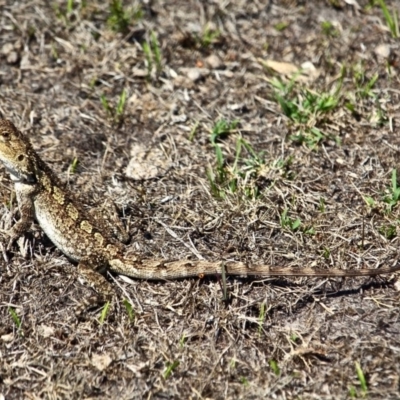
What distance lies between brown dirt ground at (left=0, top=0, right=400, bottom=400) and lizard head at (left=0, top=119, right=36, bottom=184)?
47 centimetres

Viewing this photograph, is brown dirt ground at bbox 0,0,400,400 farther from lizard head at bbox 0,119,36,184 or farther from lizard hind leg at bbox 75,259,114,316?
lizard head at bbox 0,119,36,184

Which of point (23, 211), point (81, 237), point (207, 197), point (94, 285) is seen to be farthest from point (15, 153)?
point (207, 197)

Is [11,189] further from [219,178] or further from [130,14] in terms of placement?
[130,14]

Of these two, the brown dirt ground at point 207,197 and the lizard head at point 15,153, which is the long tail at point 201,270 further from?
the lizard head at point 15,153

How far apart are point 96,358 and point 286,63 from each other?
4297 mm

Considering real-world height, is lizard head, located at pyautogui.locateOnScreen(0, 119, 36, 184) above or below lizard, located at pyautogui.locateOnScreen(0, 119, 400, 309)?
above

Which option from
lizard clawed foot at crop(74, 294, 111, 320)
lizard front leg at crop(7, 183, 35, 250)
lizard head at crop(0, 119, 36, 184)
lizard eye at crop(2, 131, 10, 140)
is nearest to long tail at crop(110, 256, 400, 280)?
lizard clawed foot at crop(74, 294, 111, 320)

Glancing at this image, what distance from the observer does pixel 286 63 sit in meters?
8.09

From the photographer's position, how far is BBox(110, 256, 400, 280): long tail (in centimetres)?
556

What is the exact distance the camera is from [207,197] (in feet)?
21.7

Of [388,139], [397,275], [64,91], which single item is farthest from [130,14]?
[397,275]

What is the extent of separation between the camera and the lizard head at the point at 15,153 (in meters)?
6.10

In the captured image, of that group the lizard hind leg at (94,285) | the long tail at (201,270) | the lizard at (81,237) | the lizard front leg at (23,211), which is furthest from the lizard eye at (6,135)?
the long tail at (201,270)

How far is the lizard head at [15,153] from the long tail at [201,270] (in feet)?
3.70
